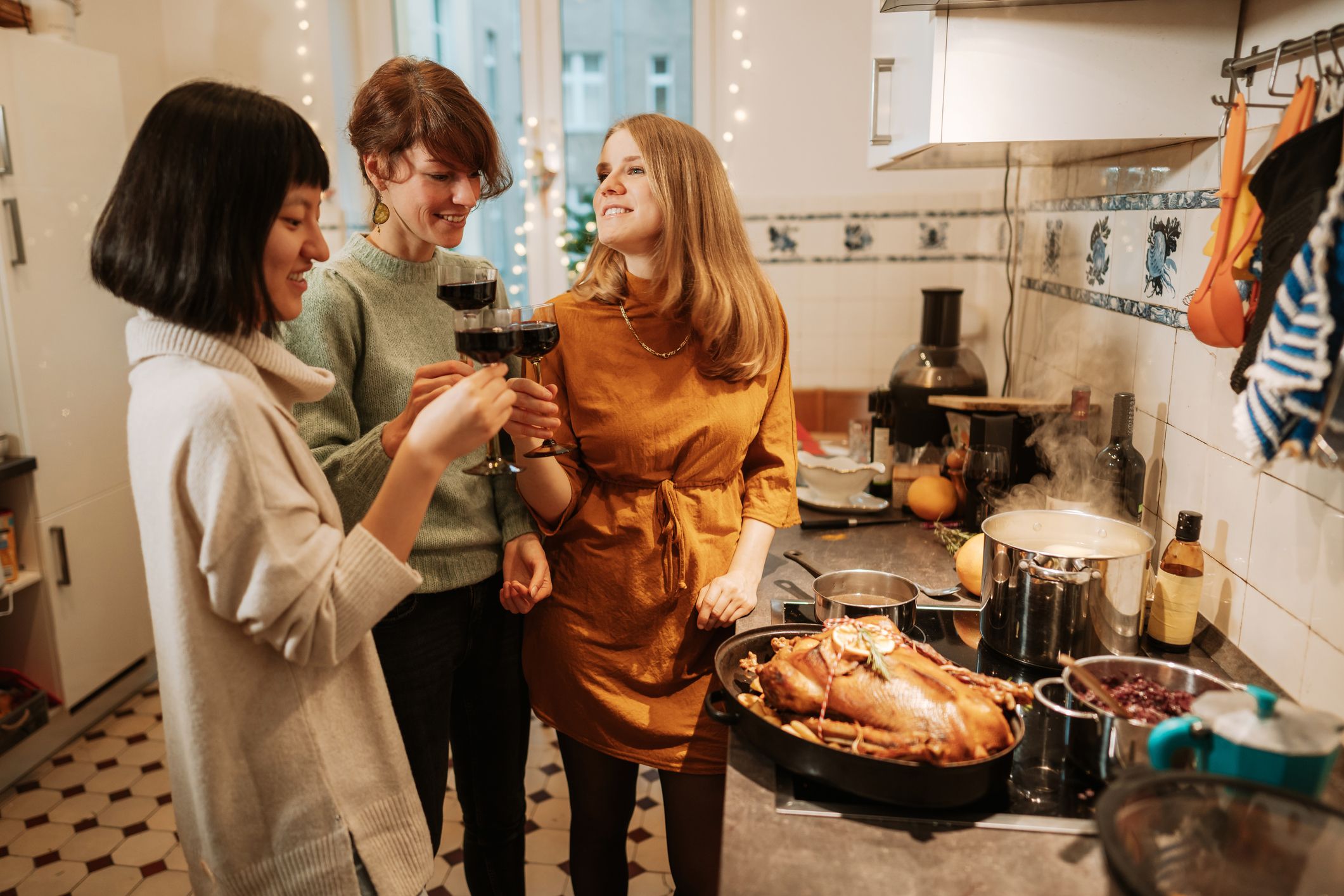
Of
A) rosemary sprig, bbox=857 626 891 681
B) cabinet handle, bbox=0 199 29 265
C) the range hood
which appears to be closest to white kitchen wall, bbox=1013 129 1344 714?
the range hood

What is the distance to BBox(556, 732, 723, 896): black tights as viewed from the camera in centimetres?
151

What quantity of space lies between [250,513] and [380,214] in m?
0.79

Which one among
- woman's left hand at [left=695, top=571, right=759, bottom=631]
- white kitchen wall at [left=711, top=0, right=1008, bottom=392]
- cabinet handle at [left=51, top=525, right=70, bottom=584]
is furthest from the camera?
white kitchen wall at [left=711, top=0, right=1008, bottom=392]

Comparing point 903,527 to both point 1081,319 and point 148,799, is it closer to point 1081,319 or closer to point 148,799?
point 1081,319

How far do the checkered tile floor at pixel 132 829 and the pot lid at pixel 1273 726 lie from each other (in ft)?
5.50

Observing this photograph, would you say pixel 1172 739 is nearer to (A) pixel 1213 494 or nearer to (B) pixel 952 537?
(A) pixel 1213 494

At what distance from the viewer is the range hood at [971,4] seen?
4.72 feet

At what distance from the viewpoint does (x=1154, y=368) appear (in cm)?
167

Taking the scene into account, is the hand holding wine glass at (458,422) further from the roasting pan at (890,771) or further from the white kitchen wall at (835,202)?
the white kitchen wall at (835,202)

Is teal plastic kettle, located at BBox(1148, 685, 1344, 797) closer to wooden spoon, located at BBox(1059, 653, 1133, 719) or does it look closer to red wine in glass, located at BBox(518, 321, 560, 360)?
wooden spoon, located at BBox(1059, 653, 1133, 719)

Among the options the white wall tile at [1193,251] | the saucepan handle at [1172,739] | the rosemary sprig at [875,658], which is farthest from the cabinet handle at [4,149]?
the saucepan handle at [1172,739]

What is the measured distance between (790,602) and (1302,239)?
3.00ft

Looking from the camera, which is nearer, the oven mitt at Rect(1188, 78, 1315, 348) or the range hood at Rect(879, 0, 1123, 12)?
the oven mitt at Rect(1188, 78, 1315, 348)

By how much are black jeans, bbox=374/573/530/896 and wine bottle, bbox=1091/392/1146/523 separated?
1.12 metres
